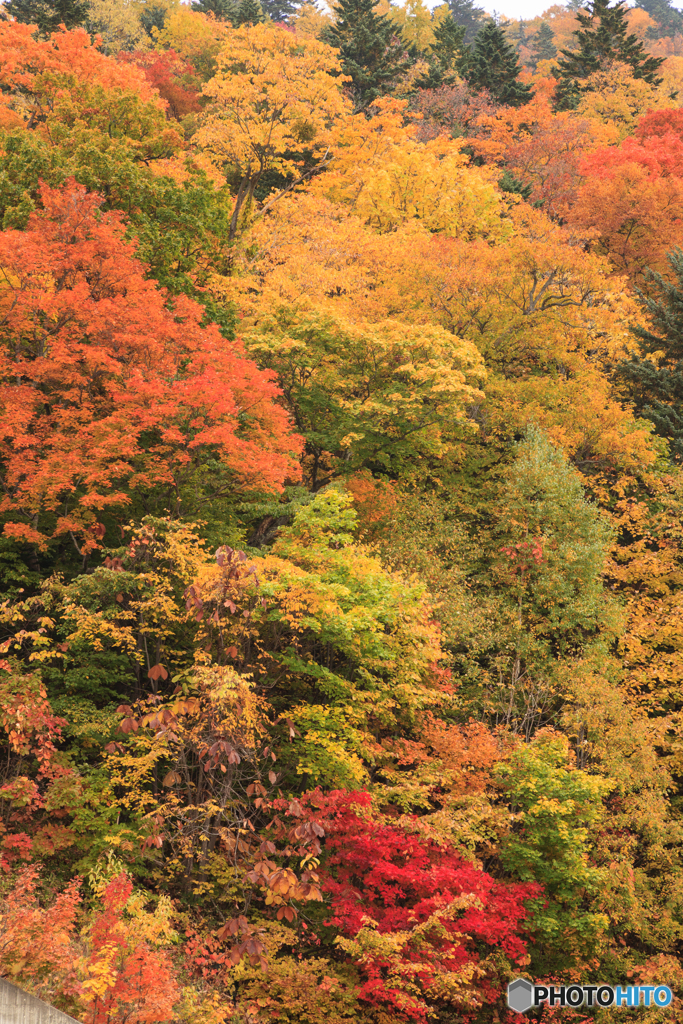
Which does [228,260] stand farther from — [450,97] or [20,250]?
[450,97]

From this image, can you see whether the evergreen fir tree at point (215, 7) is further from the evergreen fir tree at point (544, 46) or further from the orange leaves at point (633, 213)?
the evergreen fir tree at point (544, 46)

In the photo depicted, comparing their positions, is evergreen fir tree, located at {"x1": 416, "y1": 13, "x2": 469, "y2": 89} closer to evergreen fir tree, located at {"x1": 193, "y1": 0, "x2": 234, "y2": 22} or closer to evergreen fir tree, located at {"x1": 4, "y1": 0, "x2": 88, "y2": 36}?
evergreen fir tree, located at {"x1": 193, "y1": 0, "x2": 234, "y2": 22}

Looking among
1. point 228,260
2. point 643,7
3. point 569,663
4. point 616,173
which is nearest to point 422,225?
A: point 228,260

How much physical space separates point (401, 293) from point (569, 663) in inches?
550

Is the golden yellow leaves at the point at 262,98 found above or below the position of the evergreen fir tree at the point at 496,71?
below

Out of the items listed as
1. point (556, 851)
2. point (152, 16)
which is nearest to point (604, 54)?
point (152, 16)

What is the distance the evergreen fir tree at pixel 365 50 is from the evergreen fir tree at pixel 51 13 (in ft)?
50.8

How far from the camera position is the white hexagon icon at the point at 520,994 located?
14375 mm

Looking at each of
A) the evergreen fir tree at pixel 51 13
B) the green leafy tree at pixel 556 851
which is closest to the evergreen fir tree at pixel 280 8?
the evergreen fir tree at pixel 51 13

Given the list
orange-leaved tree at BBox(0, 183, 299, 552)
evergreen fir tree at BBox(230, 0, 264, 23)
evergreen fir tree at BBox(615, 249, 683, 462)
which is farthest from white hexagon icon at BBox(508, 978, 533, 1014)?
evergreen fir tree at BBox(230, 0, 264, 23)

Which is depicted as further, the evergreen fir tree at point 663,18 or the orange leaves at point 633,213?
the evergreen fir tree at point 663,18

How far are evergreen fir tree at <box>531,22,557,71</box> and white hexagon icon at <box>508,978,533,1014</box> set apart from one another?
281ft

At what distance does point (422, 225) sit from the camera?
30.0 metres

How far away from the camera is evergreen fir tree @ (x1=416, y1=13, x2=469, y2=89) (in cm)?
4775
